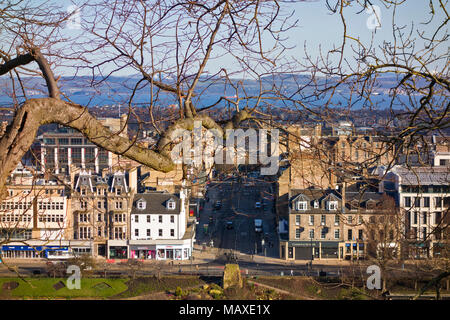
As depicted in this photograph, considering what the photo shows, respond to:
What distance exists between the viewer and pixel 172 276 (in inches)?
552

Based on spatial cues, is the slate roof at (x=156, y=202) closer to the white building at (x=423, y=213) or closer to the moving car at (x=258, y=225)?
the moving car at (x=258, y=225)

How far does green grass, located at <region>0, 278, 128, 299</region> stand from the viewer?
12680mm

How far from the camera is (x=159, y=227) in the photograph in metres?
17.9

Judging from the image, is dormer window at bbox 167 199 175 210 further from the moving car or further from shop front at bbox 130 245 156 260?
the moving car

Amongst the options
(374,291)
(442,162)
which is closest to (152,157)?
(374,291)

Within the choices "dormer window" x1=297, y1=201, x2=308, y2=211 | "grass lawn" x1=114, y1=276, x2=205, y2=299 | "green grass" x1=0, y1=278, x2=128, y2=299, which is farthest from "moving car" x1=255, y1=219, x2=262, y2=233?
"green grass" x1=0, y1=278, x2=128, y2=299

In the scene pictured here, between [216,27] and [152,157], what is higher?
[216,27]

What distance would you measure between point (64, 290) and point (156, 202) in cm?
483

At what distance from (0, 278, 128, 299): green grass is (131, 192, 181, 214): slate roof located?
408 cm

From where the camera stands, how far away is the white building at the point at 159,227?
17.6m

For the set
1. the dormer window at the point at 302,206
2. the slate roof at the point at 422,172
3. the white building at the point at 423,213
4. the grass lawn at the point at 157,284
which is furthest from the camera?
the dormer window at the point at 302,206

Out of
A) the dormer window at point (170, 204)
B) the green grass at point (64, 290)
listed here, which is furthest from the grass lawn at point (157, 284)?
the dormer window at point (170, 204)
